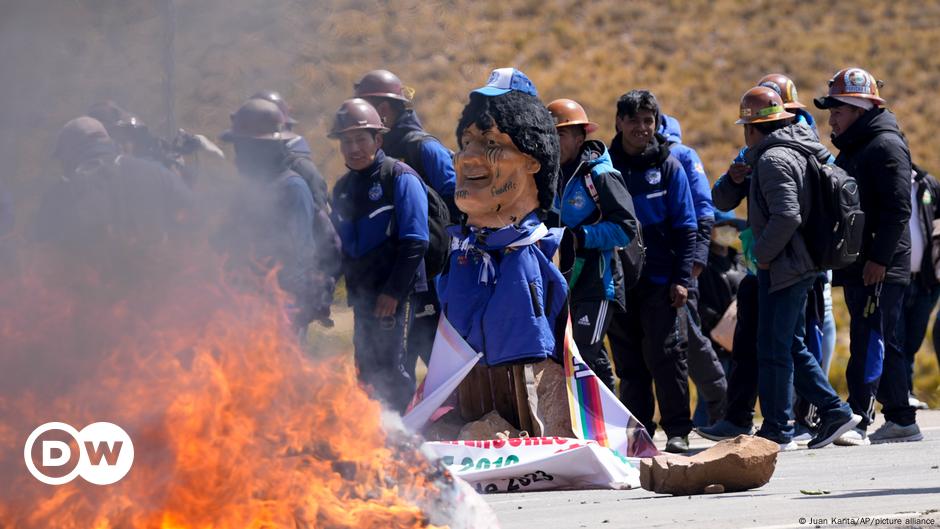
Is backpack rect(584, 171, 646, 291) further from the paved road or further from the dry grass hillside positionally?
the paved road

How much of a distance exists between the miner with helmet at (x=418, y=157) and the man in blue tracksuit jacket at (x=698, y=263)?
146cm

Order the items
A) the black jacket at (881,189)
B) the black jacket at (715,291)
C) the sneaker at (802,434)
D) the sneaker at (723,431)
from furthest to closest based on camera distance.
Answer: the black jacket at (715,291)
the sneaker at (802,434)
the sneaker at (723,431)
the black jacket at (881,189)

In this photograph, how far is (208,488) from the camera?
4.84m

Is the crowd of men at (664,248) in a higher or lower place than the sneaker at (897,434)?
higher

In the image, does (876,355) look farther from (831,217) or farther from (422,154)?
(422,154)

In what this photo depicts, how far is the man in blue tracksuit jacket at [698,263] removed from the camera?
10.2 meters

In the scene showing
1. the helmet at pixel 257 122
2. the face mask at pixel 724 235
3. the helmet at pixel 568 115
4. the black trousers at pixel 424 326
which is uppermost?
the helmet at pixel 257 122

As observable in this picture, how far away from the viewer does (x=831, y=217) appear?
30.6 feet

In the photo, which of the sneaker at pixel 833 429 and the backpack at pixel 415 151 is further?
the backpack at pixel 415 151

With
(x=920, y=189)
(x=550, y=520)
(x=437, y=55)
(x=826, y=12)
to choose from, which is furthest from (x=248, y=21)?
(x=826, y=12)

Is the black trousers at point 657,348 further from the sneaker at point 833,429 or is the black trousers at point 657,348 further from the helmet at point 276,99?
the helmet at point 276,99

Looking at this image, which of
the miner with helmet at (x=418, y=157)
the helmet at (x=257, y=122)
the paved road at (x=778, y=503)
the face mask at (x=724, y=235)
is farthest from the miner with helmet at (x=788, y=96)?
the helmet at (x=257, y=122)

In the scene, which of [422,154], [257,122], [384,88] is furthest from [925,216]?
[257,122]

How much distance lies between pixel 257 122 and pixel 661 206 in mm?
4666
